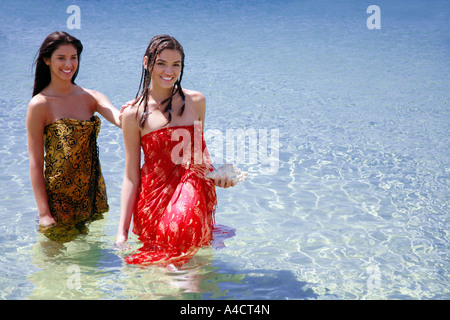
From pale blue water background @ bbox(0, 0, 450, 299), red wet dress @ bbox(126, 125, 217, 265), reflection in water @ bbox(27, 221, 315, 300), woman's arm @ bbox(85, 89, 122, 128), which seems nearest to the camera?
red wet dress @ bbox(126, 125, 217, 265)

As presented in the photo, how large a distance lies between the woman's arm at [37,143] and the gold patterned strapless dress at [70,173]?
0.25 feet

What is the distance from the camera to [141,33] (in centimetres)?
1380

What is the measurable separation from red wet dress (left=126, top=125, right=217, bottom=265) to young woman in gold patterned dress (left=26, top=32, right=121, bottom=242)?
22.0 inches

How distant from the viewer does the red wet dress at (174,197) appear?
10.9 feet

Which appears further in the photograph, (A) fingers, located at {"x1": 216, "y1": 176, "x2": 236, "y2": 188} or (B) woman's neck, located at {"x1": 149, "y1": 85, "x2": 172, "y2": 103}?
(B) woman's neck, located at {"x1": 149, "y1": 85, "x2": 172, "y2": 103}

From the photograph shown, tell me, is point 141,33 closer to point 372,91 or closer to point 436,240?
point 372,91

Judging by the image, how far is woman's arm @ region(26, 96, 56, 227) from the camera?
3607 mm

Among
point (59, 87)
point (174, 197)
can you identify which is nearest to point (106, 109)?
point (59, 87)

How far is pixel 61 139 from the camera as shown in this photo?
12.0 ft

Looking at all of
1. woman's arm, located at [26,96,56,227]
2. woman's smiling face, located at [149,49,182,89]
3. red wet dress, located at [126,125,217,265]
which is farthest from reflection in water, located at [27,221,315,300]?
→ woman's smiling face, located at [149,49,182,89]

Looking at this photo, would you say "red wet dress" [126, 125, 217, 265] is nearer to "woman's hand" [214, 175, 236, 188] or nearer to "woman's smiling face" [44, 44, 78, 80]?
"woman's hand" [214, 175, 236, 188]

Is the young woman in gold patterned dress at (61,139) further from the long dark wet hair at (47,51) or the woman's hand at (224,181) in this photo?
the woman's hand at (224,181)

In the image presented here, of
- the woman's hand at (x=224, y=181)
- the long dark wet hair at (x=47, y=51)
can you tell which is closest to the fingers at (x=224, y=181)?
the woman's hand at (x=224, y=181)
